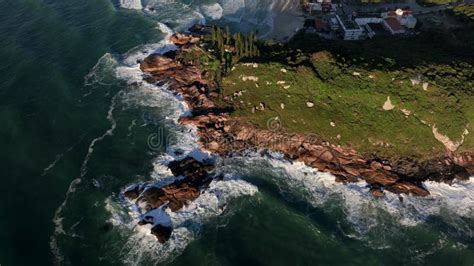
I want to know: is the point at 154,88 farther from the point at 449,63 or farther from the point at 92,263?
the point at 449,63

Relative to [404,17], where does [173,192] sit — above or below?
below

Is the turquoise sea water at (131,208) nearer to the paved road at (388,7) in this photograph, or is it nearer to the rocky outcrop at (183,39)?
the rocky outcrop at (183,39)

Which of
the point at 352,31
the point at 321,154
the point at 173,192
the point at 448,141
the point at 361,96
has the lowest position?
the point at 173,192

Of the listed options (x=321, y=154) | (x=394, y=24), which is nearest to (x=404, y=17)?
(x=394, y=24)

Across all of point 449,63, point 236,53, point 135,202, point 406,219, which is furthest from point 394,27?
point 135,202

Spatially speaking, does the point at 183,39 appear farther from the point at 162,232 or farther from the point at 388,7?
the point at 388,7
